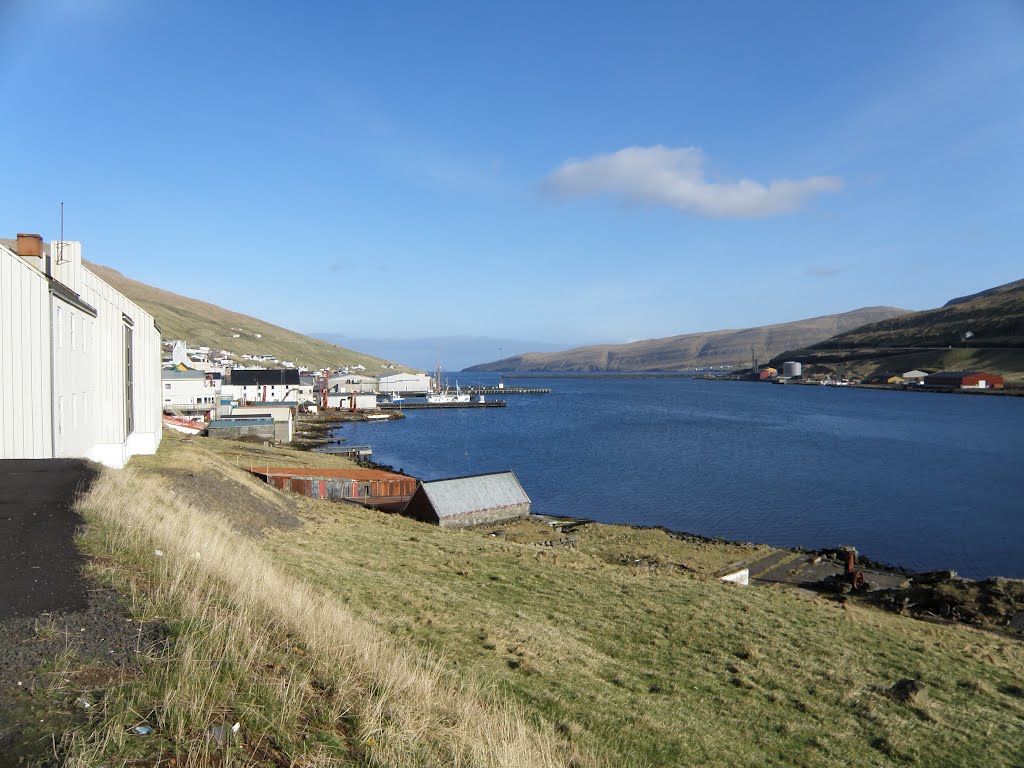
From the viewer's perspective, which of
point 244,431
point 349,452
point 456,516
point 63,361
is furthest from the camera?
point 244,431

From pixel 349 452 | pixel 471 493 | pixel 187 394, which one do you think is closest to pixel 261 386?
pixel 187 394

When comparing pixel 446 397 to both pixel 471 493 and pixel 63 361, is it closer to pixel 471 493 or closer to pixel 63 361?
pixel 471 493

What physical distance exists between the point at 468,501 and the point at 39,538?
23872mm

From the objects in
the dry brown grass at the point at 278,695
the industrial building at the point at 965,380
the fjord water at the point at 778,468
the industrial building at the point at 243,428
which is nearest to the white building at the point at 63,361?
the dry brown grass at the point at 278,695

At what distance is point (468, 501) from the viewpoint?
3281cm

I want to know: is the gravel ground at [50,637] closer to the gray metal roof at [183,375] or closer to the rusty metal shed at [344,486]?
the rusty metal shed at [344,486]

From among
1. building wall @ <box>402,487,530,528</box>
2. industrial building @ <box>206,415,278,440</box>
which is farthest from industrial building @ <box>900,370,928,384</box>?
building wall @ <box>402,487,530,528</box>

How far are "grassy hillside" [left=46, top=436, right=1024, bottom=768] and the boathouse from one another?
8332 millimetres

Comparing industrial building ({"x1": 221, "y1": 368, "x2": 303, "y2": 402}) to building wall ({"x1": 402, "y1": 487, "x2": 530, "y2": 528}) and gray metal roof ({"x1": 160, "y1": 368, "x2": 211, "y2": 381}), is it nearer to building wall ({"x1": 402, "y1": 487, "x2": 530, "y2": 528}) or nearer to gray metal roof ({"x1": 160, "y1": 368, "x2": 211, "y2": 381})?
gray metal roof ({"x1": 160, "y1": 368, "x2": 211, "y2": 381})

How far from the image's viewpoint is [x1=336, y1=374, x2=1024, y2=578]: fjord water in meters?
39.4

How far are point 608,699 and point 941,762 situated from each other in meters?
4.99

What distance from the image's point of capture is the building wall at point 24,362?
50.8 ft

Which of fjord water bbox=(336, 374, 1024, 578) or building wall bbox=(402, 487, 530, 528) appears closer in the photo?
building wall bbox=(402, 487, 530, 528)

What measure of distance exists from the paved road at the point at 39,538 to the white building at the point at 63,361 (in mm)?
1292
